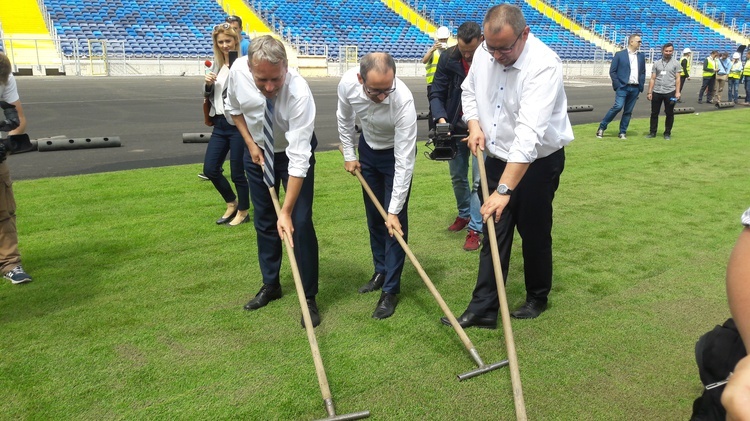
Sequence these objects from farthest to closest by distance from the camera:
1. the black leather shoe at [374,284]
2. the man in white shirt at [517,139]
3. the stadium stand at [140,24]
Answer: the stadium stand at [140,24], the black leather shoe at [374,284], the man in white shirt at [517,139]

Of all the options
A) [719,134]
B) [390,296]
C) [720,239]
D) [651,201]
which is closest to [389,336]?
[390,296]

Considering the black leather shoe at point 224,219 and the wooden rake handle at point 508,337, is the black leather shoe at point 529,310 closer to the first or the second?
the wooden rake handle at point 508,337

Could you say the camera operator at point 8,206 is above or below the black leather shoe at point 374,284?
above

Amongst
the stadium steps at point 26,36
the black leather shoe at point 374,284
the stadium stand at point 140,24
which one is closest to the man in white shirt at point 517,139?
the black leather shoe at point 374,284

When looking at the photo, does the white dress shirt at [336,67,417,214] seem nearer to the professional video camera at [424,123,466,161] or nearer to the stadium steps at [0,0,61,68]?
the professional video camera at [424,123,466,161]

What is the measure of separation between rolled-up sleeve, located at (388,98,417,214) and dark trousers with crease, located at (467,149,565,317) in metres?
0.51

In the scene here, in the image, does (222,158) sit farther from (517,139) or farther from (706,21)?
(706,21)

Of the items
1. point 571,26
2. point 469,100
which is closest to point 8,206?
point 469,100

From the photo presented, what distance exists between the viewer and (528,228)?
3809 mm

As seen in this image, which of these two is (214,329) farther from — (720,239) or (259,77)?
(720,239)

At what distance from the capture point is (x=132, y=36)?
2855cm

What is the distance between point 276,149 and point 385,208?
0.88 m

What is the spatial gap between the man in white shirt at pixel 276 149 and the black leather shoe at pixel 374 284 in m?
0.53

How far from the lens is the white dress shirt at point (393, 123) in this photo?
3.80 m
